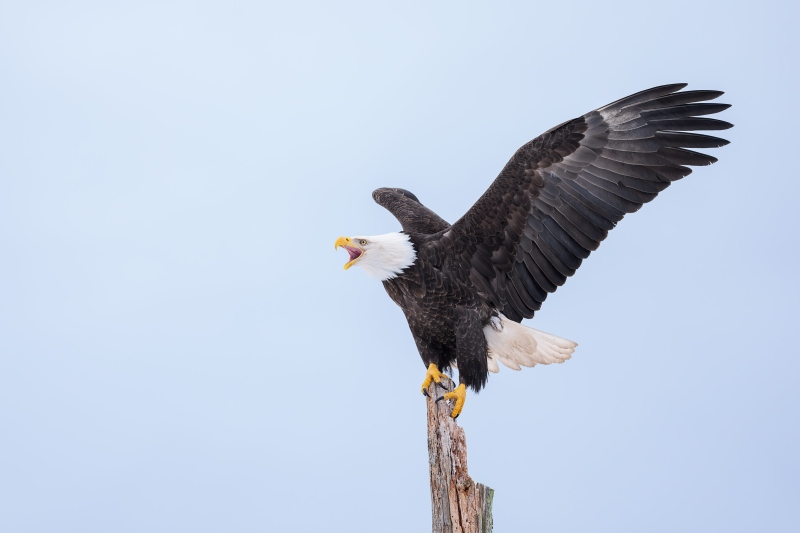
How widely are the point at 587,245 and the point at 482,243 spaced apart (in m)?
0.61

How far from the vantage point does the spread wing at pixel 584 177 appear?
4.73 m

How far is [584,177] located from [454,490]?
1913mm

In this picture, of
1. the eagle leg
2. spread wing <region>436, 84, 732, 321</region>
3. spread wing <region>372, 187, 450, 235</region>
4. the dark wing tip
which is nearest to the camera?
spread wing <region>436, 84, 732, 321</region>

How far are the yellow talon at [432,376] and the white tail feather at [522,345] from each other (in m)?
0.40

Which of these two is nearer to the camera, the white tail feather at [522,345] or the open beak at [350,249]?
the open beak at [350,249]

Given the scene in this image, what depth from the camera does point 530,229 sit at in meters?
4.95

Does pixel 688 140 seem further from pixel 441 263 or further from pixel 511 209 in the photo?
pixel 441 263

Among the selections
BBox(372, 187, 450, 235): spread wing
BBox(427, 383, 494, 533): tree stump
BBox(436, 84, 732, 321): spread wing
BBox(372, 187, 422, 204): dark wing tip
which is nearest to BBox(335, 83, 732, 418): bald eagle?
BBox(436, 84, 732, 321): spread wing

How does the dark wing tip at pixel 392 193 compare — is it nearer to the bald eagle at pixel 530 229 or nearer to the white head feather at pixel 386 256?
the bald eagle at pixel 530 229

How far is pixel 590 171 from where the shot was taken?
4820 mm

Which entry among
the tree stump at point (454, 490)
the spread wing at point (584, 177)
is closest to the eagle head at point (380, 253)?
the spread wing at point (584, 177)

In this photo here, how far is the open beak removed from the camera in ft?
16.1

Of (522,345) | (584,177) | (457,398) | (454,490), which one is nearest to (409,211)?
(522,345)

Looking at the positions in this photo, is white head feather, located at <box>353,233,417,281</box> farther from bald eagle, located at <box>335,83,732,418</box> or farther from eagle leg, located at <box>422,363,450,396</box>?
eagle leg, located at <box>422,363,450,396</box>
